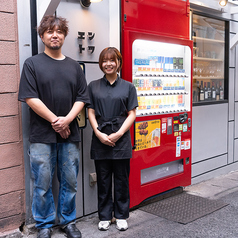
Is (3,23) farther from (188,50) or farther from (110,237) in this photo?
(188,50)

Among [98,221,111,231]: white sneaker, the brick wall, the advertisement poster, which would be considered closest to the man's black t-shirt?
the brick wall

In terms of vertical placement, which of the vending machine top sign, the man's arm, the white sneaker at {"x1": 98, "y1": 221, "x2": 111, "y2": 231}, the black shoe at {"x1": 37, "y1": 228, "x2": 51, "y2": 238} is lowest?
the white sneaker at {"x1": 98, "y1": 221, "x2": 111, "y2": 231}

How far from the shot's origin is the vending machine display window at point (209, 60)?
200 inches

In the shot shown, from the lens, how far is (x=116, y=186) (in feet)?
10.6

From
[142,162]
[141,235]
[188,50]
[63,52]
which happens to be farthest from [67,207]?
[188,50]

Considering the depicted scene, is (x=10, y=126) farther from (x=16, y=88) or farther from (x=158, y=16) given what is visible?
(x=158, y=16)

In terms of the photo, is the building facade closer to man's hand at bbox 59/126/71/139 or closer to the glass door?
man's hand at bbox 59/126/71/139

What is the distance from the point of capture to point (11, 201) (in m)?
2.95

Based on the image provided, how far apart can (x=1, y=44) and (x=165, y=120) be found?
7.35 ft

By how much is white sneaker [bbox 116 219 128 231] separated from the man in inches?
17.8

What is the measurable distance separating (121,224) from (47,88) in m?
1.61

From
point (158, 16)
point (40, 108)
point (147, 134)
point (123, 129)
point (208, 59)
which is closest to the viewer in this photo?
point (40, 108)

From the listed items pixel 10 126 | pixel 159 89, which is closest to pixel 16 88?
pixel 10 126

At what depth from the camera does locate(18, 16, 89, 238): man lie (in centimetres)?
269
